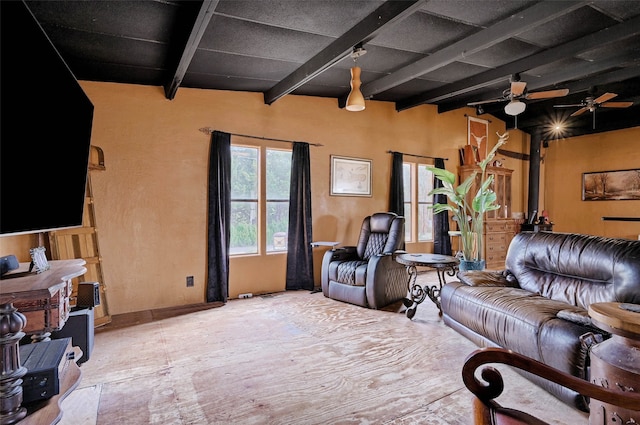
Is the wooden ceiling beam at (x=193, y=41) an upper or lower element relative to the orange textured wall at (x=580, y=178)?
upper

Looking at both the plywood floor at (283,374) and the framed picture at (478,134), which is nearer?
the plywood floor at (283,374)

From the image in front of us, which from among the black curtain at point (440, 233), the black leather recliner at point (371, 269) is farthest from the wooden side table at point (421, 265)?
the black curtain at point (440, 233)

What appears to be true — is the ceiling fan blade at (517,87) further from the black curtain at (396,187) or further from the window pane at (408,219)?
the window pane at (408,219)

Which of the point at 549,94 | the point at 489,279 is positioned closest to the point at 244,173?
the point at 489,279

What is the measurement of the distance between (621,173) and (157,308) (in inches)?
337

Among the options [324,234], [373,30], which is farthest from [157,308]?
[373,30]

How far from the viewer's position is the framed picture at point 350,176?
17.1ft

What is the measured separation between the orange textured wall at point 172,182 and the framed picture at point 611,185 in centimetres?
567

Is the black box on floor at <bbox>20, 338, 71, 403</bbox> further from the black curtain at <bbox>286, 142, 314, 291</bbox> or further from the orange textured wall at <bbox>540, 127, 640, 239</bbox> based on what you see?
the orange textured wall at <bbox>540, 127, 640, 239</bbox>

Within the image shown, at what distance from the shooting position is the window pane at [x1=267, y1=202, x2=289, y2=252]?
4.79m

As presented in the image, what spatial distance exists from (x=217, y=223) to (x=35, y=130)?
2566 millimetres

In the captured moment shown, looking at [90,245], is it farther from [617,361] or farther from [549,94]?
[549,94]

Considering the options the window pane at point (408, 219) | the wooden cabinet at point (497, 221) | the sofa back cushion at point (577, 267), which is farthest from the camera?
the wooden cabinet at point (497, 221)

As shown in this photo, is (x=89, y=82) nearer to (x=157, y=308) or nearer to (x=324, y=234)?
(x=157, y=308)
